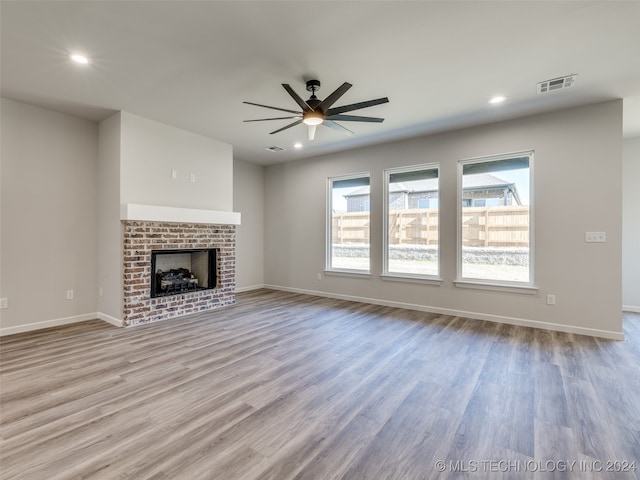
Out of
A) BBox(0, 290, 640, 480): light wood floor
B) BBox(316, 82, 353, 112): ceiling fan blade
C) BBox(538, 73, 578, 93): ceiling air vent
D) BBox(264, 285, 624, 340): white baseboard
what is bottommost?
BBox(0, 290, 640, 480): light wood floor

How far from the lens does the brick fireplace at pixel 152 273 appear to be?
13.3 feet

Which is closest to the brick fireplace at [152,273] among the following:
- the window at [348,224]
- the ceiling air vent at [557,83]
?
the window at [348,224]

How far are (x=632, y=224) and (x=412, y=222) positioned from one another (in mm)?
3591

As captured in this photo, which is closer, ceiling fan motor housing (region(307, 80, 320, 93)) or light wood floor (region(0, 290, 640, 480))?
light wood floor (region(0, 290, 640, 480))

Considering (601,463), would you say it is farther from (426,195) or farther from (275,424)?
(426,195)

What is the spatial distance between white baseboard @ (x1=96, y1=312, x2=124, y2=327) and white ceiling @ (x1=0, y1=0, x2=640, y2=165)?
111 inches

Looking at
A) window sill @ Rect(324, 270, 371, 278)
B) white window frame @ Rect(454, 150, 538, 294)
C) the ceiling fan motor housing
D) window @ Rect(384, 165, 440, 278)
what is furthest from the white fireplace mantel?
white window frame @ Rect(454, 150, 538, 294)

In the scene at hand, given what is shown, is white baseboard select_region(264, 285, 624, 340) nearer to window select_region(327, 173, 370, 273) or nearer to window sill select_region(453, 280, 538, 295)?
window sill select_region(453, 280, 538, 295)

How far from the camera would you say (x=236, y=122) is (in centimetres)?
443

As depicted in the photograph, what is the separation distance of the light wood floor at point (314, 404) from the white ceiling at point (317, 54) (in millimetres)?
2887

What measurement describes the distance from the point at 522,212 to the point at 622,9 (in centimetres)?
252

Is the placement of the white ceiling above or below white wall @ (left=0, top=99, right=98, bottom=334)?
above

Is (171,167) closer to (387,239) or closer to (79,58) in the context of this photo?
(79,58)

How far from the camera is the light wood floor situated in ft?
5.42
